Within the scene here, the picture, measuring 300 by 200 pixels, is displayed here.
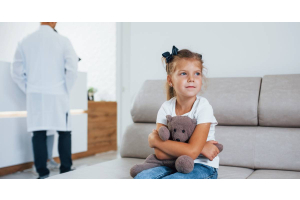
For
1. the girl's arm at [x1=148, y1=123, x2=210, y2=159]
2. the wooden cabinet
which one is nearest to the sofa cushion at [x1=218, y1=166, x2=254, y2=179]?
the girl's arm at [x1=148, y1=123, x2=210, y2=159]

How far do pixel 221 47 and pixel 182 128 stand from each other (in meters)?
0.85

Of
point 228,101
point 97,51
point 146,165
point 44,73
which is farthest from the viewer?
point 97,51

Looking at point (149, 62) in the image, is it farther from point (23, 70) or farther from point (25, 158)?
point (25, 158)

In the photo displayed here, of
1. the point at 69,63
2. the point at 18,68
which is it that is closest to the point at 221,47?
the point at 69,63

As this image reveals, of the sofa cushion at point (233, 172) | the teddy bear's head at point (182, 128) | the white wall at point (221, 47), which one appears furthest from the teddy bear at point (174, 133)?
the white wall at point (221, 47)

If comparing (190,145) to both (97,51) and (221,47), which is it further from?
(97,51)

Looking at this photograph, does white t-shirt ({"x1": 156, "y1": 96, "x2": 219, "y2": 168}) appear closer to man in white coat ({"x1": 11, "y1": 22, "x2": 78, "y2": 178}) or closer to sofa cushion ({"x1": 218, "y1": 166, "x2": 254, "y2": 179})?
sofa cushion ({"x1": 218, "y1": 166, "x2": 254, "y2": 179})

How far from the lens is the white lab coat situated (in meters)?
2.09

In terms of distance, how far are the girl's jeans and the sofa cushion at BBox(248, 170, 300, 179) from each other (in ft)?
0.80

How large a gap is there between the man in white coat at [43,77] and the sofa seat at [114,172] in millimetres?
964

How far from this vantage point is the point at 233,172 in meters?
1.23

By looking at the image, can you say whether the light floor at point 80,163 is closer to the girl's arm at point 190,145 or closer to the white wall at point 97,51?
the white wall at point 97,51

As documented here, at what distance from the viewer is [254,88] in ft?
4.58

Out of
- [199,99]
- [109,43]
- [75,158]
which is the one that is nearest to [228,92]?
[199,99]
